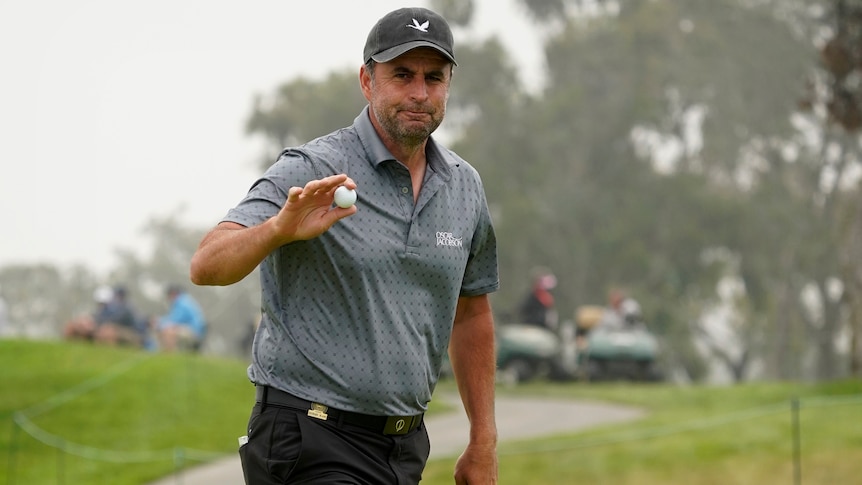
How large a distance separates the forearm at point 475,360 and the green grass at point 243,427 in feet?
24.2

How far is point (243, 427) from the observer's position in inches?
688

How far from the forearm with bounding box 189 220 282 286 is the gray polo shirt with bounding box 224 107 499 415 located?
0.08 meters

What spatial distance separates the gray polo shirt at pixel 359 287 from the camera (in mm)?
3967

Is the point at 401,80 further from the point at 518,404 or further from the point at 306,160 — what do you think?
the point at 518,404

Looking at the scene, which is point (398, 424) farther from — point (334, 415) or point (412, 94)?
point (412, 94)

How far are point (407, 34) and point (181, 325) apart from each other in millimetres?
19563

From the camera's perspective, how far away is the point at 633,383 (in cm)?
2498

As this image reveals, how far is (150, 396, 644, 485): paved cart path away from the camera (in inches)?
541

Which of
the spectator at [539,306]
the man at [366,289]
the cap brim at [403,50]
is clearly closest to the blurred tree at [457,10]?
the spectator at [539,306]

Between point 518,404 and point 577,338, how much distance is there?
667 cm

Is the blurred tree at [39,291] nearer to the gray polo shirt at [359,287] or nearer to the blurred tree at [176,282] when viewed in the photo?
the blurred tree at [176,282]

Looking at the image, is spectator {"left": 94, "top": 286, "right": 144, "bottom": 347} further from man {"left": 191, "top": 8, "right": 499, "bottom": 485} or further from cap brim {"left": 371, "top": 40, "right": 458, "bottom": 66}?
cap brim {"left": 371, "top": 40, "right": 458, "bottom": 66}

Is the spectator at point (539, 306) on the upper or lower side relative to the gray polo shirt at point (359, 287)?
upper

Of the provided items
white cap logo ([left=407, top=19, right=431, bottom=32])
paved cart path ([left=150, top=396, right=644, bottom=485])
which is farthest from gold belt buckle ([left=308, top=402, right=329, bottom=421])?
paved cart path ([left=150, top=396, right=644, bottom=485])
